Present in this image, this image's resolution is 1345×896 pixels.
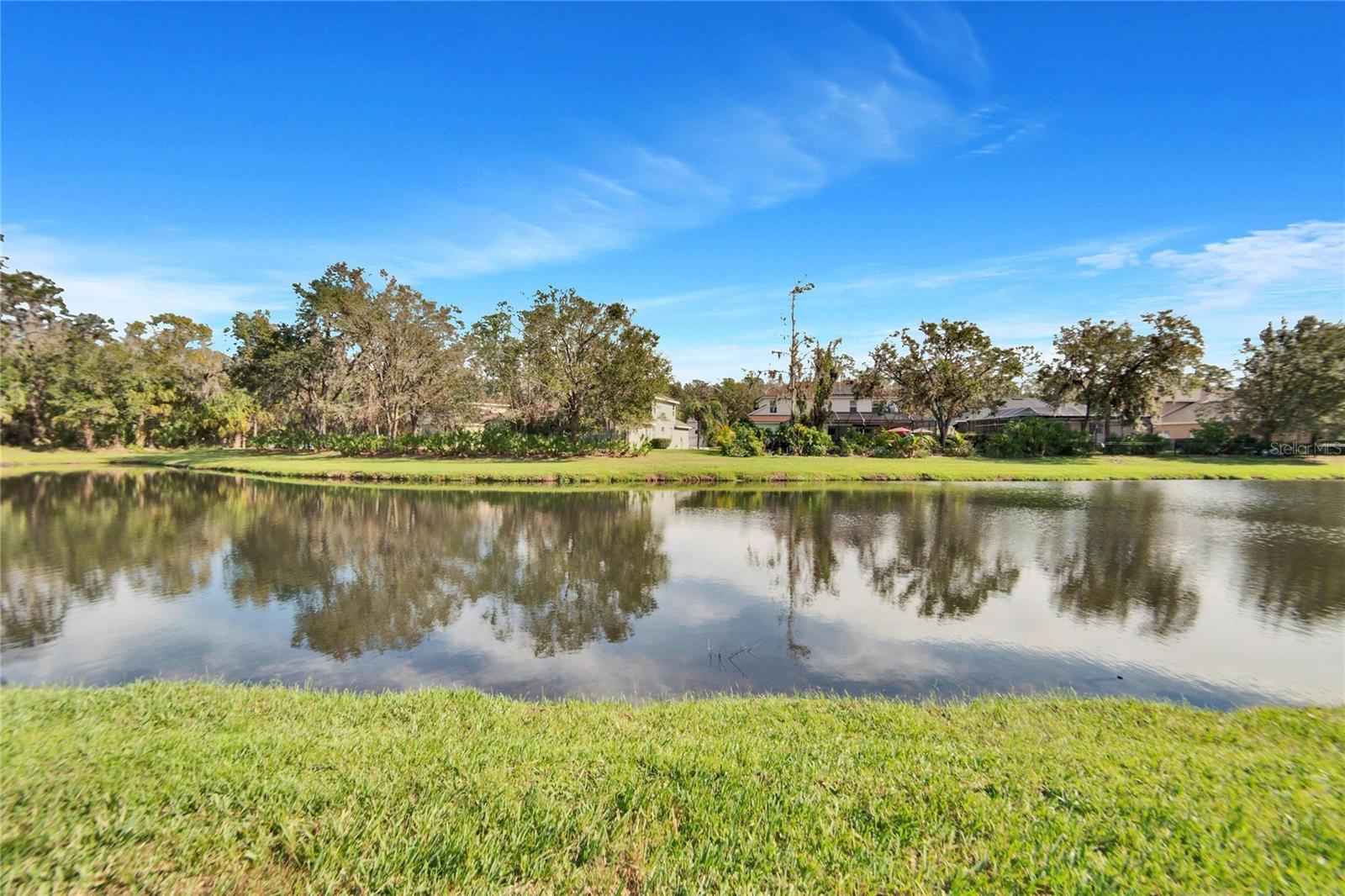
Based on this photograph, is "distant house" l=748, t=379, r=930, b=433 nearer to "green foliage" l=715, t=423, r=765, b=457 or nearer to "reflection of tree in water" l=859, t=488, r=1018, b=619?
"green foliage" l=715, t=423, r=765, b=457

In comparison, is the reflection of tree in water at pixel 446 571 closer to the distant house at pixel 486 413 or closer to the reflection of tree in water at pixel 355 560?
the reflection of tree in water at pixel 355 560

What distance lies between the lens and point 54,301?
4884 centimetres

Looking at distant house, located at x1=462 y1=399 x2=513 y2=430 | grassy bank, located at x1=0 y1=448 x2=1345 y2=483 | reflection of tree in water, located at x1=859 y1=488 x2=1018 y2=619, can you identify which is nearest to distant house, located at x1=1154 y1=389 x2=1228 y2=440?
grassy bank, located at x1=0 y1=448 x2=1345 y2=483

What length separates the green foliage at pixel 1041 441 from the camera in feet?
149

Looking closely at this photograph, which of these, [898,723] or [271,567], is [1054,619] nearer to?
[898,723]

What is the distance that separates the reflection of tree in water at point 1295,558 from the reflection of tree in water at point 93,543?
19866 mm

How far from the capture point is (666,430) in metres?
57.2

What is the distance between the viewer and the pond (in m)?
7.59

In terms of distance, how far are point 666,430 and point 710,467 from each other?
71.1ft

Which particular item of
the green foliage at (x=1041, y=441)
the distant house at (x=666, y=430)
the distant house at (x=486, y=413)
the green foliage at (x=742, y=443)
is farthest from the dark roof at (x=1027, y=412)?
the distant house at (x=486, y=413)

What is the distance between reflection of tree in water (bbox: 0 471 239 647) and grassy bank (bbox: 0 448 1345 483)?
9785 millimetres

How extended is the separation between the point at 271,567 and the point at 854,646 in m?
12.4

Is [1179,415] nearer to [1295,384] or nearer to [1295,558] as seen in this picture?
[1295,384]

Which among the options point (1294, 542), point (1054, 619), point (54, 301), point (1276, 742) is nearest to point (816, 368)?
point (1294, 542)
